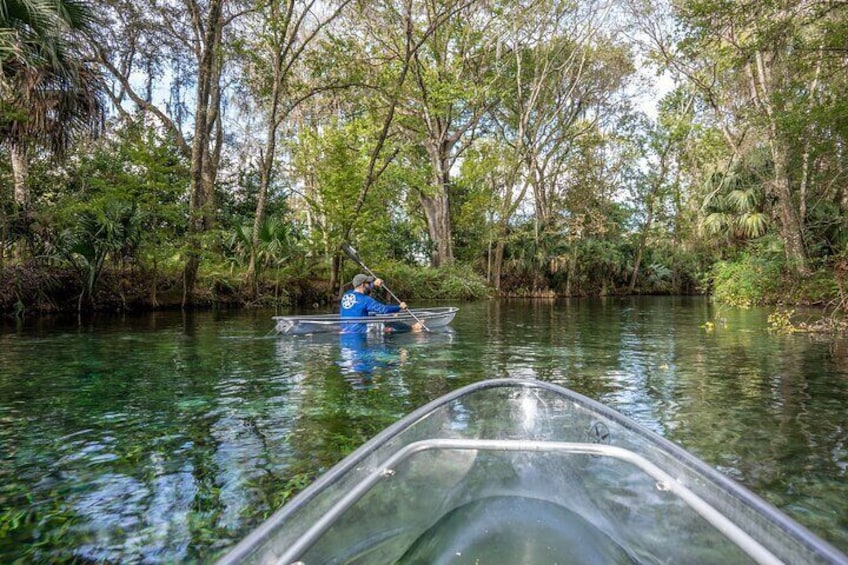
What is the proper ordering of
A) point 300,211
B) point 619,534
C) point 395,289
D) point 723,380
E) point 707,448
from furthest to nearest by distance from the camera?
point 300,211 → point 395,289 → point 723,380 → point 707,448 → point 619,534

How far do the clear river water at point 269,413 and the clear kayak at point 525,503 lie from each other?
93 cm

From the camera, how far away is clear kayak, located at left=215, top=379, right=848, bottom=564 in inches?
58.2

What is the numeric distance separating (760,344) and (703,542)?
8.35 m

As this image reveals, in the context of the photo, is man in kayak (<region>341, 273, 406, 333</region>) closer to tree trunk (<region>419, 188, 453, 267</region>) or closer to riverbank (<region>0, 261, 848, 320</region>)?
riverbank (<region>0, 261, 848, 320</region>)

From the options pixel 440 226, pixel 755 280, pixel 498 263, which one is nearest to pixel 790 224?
pixel 755 280

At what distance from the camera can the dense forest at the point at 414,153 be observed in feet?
37.4

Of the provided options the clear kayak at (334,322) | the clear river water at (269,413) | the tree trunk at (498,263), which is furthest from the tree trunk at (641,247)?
the clear kayak at (334,322)

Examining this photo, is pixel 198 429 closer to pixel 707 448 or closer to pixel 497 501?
pixel 497 501

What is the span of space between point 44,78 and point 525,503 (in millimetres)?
11897

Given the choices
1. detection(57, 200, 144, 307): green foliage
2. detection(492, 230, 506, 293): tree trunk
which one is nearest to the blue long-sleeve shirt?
detection(57, 200, 144, 307): green foliage

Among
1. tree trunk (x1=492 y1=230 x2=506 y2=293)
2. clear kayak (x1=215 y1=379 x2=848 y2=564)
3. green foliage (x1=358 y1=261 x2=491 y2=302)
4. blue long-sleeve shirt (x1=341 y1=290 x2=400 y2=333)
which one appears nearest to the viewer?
clear kayak (x1=215 y1=379 x2=848 y2=564)

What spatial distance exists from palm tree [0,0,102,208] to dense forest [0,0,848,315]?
0.16 feet

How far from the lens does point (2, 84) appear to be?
1041 centimetres

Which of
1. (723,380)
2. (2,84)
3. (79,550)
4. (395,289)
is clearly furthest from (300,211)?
(79,550)
